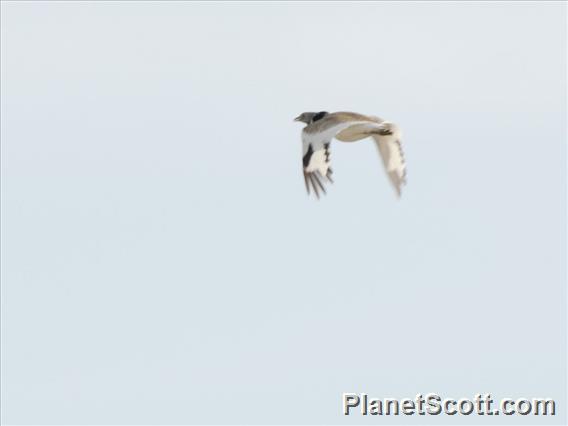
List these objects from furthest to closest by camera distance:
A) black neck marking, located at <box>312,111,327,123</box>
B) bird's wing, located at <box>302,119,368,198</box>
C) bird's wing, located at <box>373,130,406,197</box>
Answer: bird's wing, located at <box>373,130,406,197</box> → black neck marking, located at <box>312,111,327,123</box> → bird's wing, located at <box>302,119,368,198</box>

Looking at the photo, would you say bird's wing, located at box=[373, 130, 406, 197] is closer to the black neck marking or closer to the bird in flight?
the bird in flight

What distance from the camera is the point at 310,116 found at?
96.4 meters

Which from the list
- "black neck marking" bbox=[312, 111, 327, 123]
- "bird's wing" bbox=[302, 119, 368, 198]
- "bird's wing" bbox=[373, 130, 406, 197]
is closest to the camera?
"bird's wing" bbox=[302, 119, 368, 198]

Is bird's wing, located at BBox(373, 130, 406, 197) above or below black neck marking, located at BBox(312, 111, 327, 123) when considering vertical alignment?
below

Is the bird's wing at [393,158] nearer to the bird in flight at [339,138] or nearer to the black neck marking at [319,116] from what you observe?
the bird in flight at [339,138]

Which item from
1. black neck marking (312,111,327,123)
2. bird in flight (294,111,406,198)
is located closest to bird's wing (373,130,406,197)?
bird in flight (294,111,406,198)

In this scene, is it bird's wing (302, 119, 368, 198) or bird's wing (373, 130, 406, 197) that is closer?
bird's wing (302, 119, 368, 198)

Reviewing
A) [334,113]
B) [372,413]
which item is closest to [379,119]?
[334,113]

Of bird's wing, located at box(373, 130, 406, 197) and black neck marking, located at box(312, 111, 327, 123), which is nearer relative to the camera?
black neck marking, located at box(312, 111, 327, 123)

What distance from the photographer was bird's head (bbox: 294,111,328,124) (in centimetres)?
9462

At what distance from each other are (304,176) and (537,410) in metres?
11.2

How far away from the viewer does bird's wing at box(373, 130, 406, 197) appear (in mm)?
96375

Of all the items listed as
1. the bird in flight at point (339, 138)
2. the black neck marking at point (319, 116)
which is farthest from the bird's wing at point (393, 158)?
the black neck marking at point (319, 116)

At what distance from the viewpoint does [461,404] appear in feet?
310
